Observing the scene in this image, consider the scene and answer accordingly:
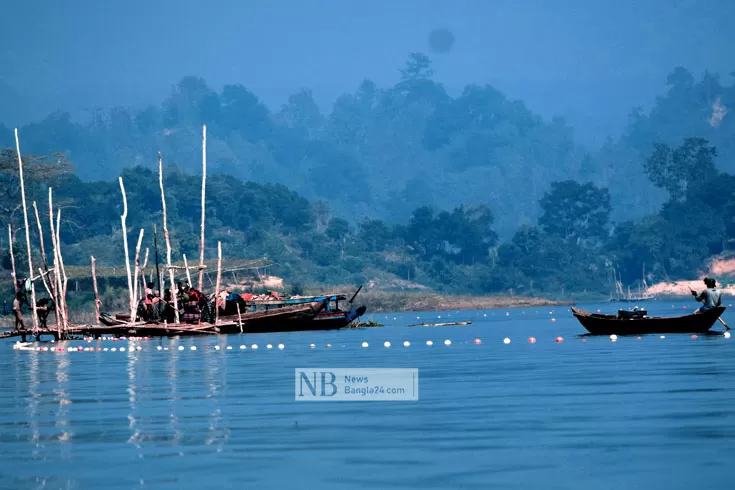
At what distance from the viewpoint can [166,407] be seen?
92.5 ft

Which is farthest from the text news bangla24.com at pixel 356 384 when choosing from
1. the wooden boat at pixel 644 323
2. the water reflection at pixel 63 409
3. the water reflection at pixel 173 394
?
the wooden boat at pixel 644 323

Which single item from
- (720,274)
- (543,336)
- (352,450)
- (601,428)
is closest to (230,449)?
(352,450)

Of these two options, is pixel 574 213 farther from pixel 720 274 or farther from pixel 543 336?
pixel 543 336

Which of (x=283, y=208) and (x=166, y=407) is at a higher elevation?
(x=283, y=208)

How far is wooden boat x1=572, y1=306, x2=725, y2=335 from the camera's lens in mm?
53312

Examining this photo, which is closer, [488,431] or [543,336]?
[488,431]

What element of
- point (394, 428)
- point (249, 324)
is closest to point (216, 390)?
point (394, 428)

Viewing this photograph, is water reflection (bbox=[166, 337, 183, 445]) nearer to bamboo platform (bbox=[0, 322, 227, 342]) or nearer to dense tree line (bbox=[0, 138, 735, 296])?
bamboo platform (bbox=[0, 322, 227, 342])

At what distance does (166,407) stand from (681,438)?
36.6 ft

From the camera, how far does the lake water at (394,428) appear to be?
1836 cm

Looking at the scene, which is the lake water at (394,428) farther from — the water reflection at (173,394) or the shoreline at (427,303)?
the shoreline at (427,303)

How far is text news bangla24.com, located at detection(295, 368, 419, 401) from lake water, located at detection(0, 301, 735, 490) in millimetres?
503

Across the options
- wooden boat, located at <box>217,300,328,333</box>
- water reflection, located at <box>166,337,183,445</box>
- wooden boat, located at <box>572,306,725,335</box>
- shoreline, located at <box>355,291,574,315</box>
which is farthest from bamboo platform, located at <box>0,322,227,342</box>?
shoreline, located at <box>355,291,574,315</box>

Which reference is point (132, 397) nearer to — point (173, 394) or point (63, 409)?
point (173, 394)
